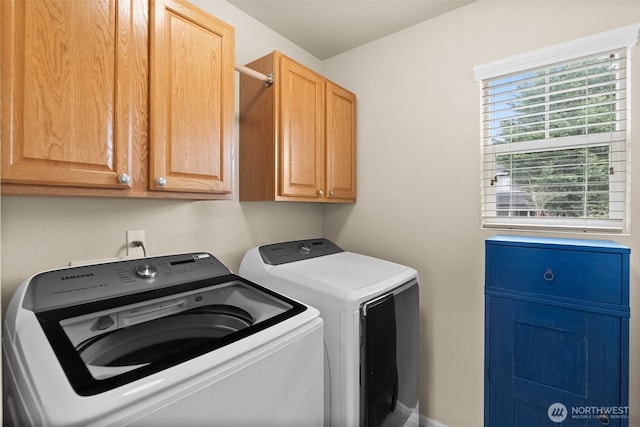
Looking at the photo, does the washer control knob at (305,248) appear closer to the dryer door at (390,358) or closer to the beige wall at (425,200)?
the beige wall at (425,200)

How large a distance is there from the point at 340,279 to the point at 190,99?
1.05 m

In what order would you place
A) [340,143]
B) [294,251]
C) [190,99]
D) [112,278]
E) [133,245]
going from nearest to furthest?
[112,278], [190,99], [133,245], [294,251], [340,143]

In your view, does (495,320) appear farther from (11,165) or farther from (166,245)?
(11,165)

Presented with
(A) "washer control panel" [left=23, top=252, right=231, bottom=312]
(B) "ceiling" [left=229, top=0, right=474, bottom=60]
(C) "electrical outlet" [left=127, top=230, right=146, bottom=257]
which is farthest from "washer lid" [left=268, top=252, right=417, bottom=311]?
(B) "ceiling" [left=229, top=0, right=474, bottom=60]

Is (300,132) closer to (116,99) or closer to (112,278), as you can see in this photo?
(116,99)

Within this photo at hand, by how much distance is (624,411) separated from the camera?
1243 mm

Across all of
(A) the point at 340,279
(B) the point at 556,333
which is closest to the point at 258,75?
(A) the point at 340,279

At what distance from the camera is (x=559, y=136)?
1669 millimetres

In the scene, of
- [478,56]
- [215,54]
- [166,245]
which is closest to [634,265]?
[478,56]

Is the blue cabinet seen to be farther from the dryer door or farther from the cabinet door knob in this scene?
the cabinet door knob

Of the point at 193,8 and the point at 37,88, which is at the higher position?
the point at 193,8

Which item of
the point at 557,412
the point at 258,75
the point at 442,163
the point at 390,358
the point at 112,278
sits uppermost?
the point at 258,75

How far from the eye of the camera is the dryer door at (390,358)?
1.38m

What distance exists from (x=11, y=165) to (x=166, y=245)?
797 millimetres
